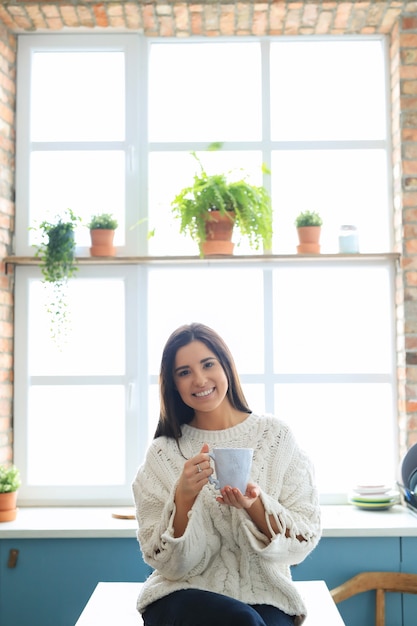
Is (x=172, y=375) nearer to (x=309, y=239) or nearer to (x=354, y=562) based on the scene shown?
(x=354, y=562)

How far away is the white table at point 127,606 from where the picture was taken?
88.8 inches

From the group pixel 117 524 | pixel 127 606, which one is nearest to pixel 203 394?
pixel 127 606

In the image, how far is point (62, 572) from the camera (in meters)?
2.96

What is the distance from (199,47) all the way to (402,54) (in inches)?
36.4

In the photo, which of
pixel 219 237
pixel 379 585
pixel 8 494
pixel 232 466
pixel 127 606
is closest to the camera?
pixel 232 466

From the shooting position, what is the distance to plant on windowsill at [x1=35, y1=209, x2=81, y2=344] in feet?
11.1

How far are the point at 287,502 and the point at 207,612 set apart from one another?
0.40 metres

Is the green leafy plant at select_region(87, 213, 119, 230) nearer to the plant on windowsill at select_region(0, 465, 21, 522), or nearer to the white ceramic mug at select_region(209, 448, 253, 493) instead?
the plant on windowsill at select_region(0, 465, 21, 522)

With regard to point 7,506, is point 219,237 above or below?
above

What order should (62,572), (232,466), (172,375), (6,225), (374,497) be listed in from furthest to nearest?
(6,225) < (374,497) < (62,572) < (172,375) < (232,466)

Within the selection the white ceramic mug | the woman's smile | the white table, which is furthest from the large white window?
the white ceramic mug

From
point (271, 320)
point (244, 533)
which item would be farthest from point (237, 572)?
point (271, 320)

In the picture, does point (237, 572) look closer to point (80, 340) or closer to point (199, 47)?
point (80, 340)

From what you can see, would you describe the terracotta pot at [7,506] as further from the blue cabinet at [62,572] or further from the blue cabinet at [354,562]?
the blue cabinet at [354,562]
